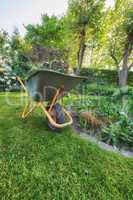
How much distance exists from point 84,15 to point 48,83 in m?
8.74

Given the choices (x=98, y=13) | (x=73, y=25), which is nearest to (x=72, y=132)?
(x=73, y=25)

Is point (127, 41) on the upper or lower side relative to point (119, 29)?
lower

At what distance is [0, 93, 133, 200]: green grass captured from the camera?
133cm

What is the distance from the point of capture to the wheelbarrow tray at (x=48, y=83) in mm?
2006

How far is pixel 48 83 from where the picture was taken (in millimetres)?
2117

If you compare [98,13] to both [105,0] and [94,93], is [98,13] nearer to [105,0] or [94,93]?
[105,0]

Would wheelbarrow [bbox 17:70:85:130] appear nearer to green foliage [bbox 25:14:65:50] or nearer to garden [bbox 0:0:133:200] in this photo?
garden [bbox 0:0:133:200]

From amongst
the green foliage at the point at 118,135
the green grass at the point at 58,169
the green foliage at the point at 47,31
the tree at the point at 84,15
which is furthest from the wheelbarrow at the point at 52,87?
the green foliage at the point at 47,31

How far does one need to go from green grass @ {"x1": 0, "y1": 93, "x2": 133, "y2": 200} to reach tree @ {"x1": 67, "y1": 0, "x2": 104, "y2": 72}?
879 centimetres

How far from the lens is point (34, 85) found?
91.7 inches

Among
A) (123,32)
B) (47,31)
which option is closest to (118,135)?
(123,32)

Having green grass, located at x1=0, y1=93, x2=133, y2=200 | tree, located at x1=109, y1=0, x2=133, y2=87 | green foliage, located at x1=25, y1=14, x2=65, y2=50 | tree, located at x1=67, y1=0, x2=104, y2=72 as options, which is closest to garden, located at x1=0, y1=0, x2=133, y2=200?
green grass, located at x1=0, y1=93, x2=133, y2=200

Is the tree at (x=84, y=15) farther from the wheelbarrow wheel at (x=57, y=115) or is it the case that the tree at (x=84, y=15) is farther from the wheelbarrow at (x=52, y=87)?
the wheelbarrow wheel at (x=57, y=115)

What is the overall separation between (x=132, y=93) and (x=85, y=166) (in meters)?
4.18
